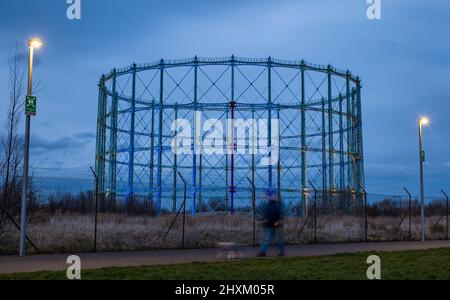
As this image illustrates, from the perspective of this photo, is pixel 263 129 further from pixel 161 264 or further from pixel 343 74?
pixel 161 264

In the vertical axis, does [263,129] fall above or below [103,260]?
above

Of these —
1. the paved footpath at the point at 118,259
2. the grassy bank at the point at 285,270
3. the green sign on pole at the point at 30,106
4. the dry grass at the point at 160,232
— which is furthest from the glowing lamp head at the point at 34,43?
the grassy bank at the point at 285,270

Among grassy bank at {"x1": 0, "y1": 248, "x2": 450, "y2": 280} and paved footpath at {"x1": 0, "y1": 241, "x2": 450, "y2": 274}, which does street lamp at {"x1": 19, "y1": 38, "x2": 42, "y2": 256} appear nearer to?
paved footpath at {"x1": 0, "y1": 241, "x2": 450, "y2": 274}

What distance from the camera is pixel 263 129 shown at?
40.0 meters

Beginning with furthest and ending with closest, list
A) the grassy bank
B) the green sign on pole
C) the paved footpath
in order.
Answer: the green sign on pole < the paved footpath < the grassy bank

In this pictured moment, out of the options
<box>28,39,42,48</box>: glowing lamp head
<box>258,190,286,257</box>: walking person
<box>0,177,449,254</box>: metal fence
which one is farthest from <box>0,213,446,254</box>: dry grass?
<box>28,39,42,48</box>: glowing lamp head

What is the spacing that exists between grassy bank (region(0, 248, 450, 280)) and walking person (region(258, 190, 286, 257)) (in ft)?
2.56

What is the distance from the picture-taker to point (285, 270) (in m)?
11.4

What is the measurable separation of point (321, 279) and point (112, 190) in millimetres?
26257

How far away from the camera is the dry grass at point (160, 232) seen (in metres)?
17.2

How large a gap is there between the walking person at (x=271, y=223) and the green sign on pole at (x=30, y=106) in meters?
5.81

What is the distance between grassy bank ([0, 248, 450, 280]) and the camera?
34.0 ft

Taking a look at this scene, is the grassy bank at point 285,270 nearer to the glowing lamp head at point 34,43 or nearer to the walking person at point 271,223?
the walking person at point 271,223
